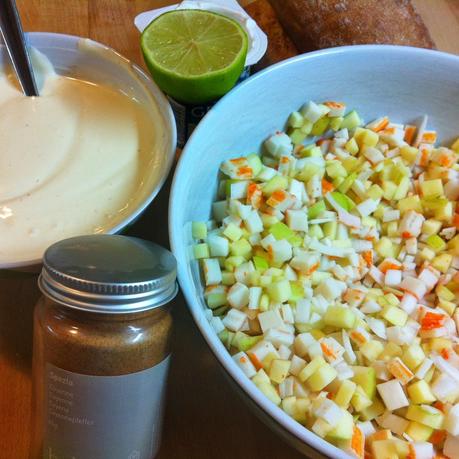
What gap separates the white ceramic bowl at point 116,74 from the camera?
1.00 metres

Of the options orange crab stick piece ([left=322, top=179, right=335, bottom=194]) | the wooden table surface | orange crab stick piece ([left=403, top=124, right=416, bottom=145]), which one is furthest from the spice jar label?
orange crab stick piece ([left=403, top=124, right=416, bottom=145])

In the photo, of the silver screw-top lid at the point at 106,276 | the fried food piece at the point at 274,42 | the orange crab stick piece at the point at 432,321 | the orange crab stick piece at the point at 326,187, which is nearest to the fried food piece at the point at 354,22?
the fried food piece at the point at 274,42

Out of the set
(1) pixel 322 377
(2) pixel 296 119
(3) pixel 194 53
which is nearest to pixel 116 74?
(3) pixel 194 53

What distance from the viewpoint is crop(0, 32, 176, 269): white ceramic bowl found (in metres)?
1.00

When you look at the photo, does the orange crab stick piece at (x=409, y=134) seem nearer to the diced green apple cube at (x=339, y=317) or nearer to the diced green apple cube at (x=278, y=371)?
the diced green apple cube at (x=339, y=317)

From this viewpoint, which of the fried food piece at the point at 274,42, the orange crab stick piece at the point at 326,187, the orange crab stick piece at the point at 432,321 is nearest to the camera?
the orange crab stick piece at the point at 432,321

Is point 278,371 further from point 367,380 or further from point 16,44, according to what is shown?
point 16,44

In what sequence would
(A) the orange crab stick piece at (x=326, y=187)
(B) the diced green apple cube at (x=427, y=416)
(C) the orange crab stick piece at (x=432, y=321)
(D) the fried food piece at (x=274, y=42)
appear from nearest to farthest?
(B) the diced green apple cube at (x=427, y=416) < (C) the orange crab stick piece at (x=432, y=321) < (A) the orange crab stick piece at (x=326, y=187) < (D) the fried food piece at (x=274, y=42)

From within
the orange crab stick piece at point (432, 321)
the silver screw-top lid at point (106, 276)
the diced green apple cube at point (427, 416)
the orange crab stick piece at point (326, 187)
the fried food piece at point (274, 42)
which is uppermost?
the fried food piece at point (274, 42)

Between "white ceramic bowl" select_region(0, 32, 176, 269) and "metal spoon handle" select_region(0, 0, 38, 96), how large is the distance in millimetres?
71

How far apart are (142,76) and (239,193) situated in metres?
0.29

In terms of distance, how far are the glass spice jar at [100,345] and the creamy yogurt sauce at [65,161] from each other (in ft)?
0.60

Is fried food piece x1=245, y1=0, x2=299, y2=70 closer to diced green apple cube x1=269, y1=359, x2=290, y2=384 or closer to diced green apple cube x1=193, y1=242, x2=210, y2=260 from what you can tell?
diced green apple cube x1=193, y1=242, x2=210, y2=260

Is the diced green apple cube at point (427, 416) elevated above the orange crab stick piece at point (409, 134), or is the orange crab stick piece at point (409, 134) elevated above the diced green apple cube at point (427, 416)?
the orange crab stick piece at point (409, 134)
